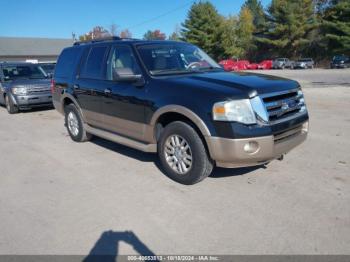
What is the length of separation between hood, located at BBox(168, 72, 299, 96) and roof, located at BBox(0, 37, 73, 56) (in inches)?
2273

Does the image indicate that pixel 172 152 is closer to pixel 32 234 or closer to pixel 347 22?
pixel 32 234

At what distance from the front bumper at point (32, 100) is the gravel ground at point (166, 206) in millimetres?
5518

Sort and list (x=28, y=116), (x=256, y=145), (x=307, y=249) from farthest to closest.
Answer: (x=28, y=116), (x=256, y=145), (x=307, y=249)

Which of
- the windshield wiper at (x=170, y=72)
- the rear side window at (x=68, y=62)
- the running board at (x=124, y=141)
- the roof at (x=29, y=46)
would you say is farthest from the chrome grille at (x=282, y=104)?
the roof at (x=29, y=46)

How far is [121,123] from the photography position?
5457 millimetres

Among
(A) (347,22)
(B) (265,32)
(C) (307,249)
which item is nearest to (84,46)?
(C) (307,249)

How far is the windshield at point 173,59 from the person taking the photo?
16.7 ft

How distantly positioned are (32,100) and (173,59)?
7.68 m

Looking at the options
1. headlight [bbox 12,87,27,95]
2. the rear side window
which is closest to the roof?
headlight [bbox 12,87,27,95]

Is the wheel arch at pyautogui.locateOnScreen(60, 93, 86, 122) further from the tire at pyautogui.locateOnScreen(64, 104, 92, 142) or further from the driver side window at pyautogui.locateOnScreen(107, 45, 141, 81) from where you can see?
the driver side window at pyautogui.locateOnScreen(107, 45, 141, 81)

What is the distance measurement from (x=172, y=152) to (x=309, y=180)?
6.25 ft

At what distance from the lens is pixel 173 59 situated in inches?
213

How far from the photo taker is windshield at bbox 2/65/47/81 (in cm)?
1222

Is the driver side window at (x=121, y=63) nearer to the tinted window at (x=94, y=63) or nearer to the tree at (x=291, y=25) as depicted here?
the tinted window at (x=94, y=63)
